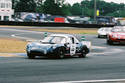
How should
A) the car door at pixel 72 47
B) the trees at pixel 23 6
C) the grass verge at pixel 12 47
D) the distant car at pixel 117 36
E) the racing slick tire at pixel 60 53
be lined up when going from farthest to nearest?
the trees at pixel 23 6 → the distant car at pixel 117 36 → the grass verge at pixel 12 47 → the car door at pixel 72 47 → the racing slick tire at pixel 60 53

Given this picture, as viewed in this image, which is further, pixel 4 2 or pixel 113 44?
pixel 4 2

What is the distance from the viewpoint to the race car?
17781 millimetres

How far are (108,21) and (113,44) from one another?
273ft

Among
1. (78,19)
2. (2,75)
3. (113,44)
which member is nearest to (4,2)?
(78,19)

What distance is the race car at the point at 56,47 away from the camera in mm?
17781

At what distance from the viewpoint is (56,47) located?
18016 millimetres

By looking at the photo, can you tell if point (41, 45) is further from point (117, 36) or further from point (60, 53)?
point (117, 36)

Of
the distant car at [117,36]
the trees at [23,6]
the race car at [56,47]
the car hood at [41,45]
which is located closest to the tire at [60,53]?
the race car at [56,47]

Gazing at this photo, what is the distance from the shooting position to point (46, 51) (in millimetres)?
17750

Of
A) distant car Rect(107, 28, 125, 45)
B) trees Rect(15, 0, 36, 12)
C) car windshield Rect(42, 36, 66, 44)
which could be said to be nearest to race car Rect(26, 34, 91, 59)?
car windshield Rect(42, 36, 66, 44)

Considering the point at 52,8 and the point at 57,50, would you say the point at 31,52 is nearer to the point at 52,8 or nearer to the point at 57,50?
the point at 57,50

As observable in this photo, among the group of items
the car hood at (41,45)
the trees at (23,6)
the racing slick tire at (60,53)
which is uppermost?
the trees at (23,6)

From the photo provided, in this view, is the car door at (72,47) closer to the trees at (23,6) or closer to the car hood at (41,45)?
the car hood at (41,45)

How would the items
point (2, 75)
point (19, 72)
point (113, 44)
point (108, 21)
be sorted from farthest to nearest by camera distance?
point (108, 21) < point (113, 44) < point (19, 72) < point (2, 75)
